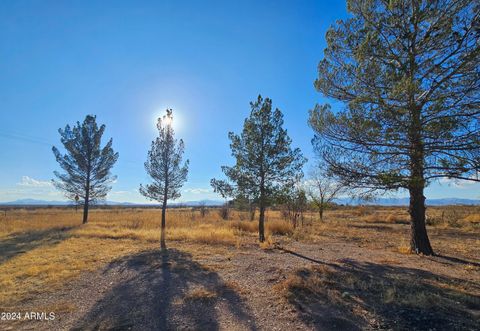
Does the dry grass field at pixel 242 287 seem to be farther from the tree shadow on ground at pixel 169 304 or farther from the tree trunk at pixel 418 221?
the tree trunk at pixel 418 221

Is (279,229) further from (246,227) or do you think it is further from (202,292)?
(202,292)

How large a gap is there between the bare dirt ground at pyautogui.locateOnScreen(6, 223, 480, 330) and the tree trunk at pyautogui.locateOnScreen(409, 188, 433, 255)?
601mm

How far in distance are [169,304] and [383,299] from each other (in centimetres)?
425

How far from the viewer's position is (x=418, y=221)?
952cm

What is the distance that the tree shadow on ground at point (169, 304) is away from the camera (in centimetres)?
429

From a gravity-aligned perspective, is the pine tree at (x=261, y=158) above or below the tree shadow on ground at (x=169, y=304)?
above

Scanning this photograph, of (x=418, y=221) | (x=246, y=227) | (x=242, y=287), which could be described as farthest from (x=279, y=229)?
(x=242, y=287)

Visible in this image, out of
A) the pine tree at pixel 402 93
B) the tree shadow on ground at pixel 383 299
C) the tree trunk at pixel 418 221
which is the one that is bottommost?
the tree shadow on ground at pixel 383 299

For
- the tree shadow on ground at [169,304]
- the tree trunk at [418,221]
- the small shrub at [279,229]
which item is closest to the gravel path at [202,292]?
the tree shadow on ground at [169,304]

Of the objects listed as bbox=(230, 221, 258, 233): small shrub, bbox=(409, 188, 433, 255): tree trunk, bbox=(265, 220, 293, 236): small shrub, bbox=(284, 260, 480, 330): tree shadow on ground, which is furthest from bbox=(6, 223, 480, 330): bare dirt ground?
bbox=(230, 221, 258, 233): small shrub

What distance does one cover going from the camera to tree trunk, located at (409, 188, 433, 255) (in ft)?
30.7

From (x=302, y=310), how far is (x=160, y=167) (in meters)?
14.3

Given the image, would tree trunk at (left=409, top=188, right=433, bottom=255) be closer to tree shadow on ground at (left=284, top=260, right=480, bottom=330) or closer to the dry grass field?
the dry grass field

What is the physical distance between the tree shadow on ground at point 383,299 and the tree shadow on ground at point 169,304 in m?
1.31
